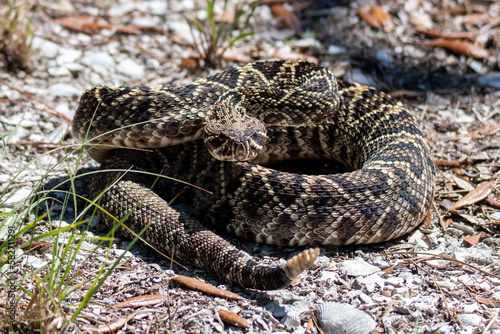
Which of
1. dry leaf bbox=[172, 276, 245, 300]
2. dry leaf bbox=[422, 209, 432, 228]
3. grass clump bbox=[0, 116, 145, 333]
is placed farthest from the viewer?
dry leaf bbox=[422, 209, 432, 228]

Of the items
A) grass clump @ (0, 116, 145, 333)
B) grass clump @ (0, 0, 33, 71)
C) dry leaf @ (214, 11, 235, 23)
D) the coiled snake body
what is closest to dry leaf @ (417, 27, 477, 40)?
dry leaf @ (214, 11, 235, 23)

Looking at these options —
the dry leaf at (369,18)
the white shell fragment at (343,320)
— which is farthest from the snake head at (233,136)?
the dry leaf at (369,18)

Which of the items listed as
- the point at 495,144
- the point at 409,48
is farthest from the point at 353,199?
the point at 409,48

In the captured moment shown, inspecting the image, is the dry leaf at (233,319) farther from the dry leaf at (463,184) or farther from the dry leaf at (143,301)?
the dry leaf at (463,184)

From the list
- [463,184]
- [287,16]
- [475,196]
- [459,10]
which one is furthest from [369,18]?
[475,196]

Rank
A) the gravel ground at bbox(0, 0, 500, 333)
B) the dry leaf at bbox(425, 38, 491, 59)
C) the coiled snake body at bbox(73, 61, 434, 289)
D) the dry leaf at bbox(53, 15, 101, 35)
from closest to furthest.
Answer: the gravel ground at bbox(0, 0, 500, 333), the coiled snake body at bbox(73, 61, 434, 289), the dry leaf at bbox(425, 38, 491, 59), the dry leaf at bbox(53, 15, 101, 35)

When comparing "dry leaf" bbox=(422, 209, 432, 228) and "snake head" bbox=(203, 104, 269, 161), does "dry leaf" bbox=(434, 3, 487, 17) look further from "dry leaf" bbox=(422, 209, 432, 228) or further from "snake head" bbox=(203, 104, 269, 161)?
"snake head" bbox=(203, 104, 269, 161)
